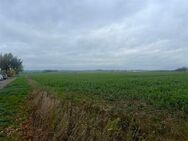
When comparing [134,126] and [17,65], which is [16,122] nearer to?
[134,126]

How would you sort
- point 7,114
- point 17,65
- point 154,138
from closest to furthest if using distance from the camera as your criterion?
point 154,138, point 7,114, point 17,65

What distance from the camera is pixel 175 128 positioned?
872cm

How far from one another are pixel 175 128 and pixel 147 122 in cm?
95

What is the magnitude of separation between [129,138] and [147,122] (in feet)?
6.99

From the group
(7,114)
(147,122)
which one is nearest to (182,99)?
(147,122)

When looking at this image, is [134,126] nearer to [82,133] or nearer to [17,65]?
[82,133]

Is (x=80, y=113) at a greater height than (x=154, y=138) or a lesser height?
greater

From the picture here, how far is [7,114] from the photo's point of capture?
47.1 feet

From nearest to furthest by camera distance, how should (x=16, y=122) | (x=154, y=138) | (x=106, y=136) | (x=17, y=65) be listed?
1. (x=106, y=136)
2. (x=154, y=138)
3. (x=16, y=122)
4. (x=17, y=65)

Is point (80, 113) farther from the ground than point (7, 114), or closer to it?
farther from the ground

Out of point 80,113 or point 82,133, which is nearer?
point 82,133

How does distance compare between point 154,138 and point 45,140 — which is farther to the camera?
point 154,138

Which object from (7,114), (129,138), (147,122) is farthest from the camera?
(7,114)

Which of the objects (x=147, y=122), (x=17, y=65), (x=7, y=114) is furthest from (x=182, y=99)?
(x=17, y=65)
